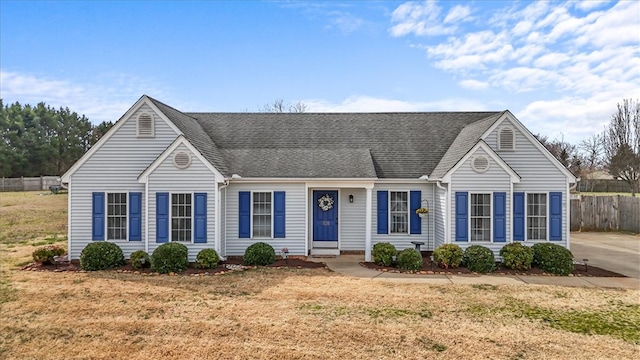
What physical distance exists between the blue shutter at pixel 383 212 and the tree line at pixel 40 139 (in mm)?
40732

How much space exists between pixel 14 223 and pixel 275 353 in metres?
23.5

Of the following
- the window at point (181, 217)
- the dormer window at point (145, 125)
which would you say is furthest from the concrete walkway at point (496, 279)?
the dormer window at point (145, 125)

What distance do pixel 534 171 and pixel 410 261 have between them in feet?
19.0

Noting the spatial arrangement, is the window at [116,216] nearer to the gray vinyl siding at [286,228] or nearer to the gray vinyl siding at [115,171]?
the gray vinyl siding at [115,171]

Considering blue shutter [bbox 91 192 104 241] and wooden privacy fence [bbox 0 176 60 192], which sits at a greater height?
wooden privacy fence [bbox 0 176 60 192]

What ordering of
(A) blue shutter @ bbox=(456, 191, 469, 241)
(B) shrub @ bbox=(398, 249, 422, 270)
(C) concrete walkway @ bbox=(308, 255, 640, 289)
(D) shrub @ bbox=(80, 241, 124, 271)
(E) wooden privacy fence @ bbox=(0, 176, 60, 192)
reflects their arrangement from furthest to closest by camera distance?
(E) wooden privacy fence @ bbox=(0, 176, 60, 192), (A) blue shutter @ bbox=(456, 191, 469, 241), (B) shrub @ bbox=(398, 249, 422, 270), (D) shrub @ bbox=(80, 241, 124, 271), (C) concrete walkway @ bbox=(308, 255, 640, 289)

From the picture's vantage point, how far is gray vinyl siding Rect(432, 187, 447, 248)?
1393 centimetres

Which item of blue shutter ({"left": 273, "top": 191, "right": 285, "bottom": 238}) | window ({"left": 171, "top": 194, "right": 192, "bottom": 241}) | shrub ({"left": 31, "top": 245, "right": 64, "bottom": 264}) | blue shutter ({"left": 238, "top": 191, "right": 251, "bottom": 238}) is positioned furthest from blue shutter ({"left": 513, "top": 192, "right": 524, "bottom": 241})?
shrub ({"left": 31, "top": 245, "right": 64, "bottom": 264})

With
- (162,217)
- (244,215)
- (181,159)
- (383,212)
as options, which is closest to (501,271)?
(383,212)

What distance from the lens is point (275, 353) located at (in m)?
6.30

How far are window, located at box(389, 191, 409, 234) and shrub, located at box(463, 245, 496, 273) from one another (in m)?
2.88

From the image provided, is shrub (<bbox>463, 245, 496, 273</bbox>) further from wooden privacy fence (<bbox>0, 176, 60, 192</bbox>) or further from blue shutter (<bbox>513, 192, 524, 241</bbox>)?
wooden privacy fence (<bbox>0, 176, 60, 192</bbox>)

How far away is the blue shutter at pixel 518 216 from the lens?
13.7 m

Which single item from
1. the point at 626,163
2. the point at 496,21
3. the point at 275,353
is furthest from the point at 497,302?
the point at 626,163
